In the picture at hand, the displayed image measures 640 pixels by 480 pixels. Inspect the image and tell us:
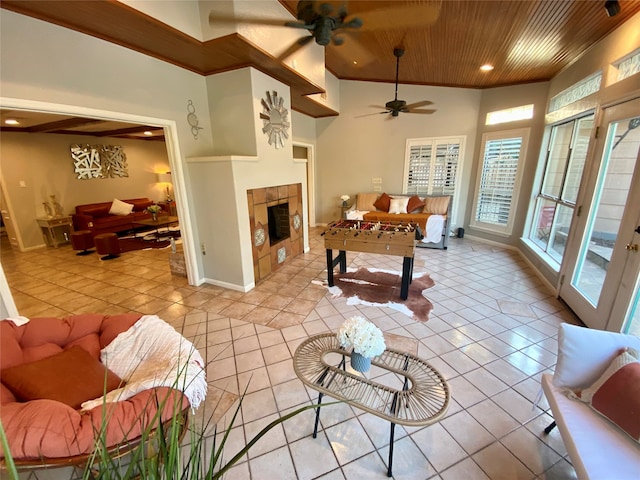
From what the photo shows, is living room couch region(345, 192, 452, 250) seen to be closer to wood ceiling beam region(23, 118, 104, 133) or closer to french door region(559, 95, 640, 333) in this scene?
french door region(559, 95, 640, 333)

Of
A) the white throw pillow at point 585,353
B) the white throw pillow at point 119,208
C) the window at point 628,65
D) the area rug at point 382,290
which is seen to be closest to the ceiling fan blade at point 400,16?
the window at point 628,65

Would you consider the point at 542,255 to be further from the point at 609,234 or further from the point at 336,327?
the point at 336,327

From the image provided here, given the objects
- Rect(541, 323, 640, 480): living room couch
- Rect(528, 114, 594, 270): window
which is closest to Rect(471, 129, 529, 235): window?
Rect(528, 114, 594, 270): window

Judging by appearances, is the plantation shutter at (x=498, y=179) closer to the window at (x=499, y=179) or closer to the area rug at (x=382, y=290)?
the window at (x=499, y=179)

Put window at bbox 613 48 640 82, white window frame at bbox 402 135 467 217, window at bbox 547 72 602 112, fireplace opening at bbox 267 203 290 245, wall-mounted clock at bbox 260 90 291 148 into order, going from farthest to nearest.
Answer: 1. white window frame at bbox 402 135 467 217
2. fireplace opening at bbox 267 203 290 245
3. wall-mounted clock at bbox 260 90 291 148
4. window at bbox 547 72 602 112
5. window at bbox 613 48 640 82

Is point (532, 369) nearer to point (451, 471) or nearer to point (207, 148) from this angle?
point (451, 471)

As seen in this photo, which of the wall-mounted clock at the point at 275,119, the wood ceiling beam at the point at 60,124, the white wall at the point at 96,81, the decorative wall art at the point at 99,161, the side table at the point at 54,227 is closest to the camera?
the white wall at the point at 96,81

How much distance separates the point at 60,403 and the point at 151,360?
0.49 m

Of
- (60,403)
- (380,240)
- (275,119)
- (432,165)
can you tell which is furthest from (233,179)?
(432,165)

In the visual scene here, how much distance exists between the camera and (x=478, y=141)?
5566 millimetres

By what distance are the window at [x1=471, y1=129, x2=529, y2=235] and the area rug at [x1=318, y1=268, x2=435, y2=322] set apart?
247 cm

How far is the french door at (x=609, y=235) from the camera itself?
2.20m

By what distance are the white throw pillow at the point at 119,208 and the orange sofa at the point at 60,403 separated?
227 inches

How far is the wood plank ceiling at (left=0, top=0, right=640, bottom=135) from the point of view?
7.36 feet
